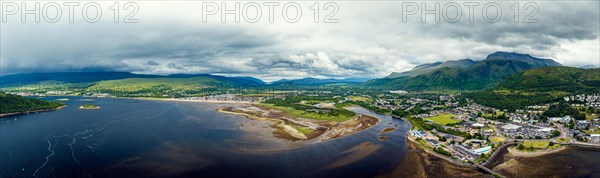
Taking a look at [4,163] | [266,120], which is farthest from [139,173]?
[266,120]

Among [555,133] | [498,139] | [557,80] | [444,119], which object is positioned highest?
[557,80]

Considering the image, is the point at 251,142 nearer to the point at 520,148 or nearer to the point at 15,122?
the point at 520,148

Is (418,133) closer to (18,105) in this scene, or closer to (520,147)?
(520,147)

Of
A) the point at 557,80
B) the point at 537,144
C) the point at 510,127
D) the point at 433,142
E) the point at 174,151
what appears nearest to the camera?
the point at 174,151

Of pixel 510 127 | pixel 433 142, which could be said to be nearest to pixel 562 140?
pixel 510 127

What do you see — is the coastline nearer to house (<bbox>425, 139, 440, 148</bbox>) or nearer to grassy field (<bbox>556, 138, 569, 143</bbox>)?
grassy field (<bbox>556, 138, 569, 143</bbox>)

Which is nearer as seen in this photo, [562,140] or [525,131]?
[562,140]
